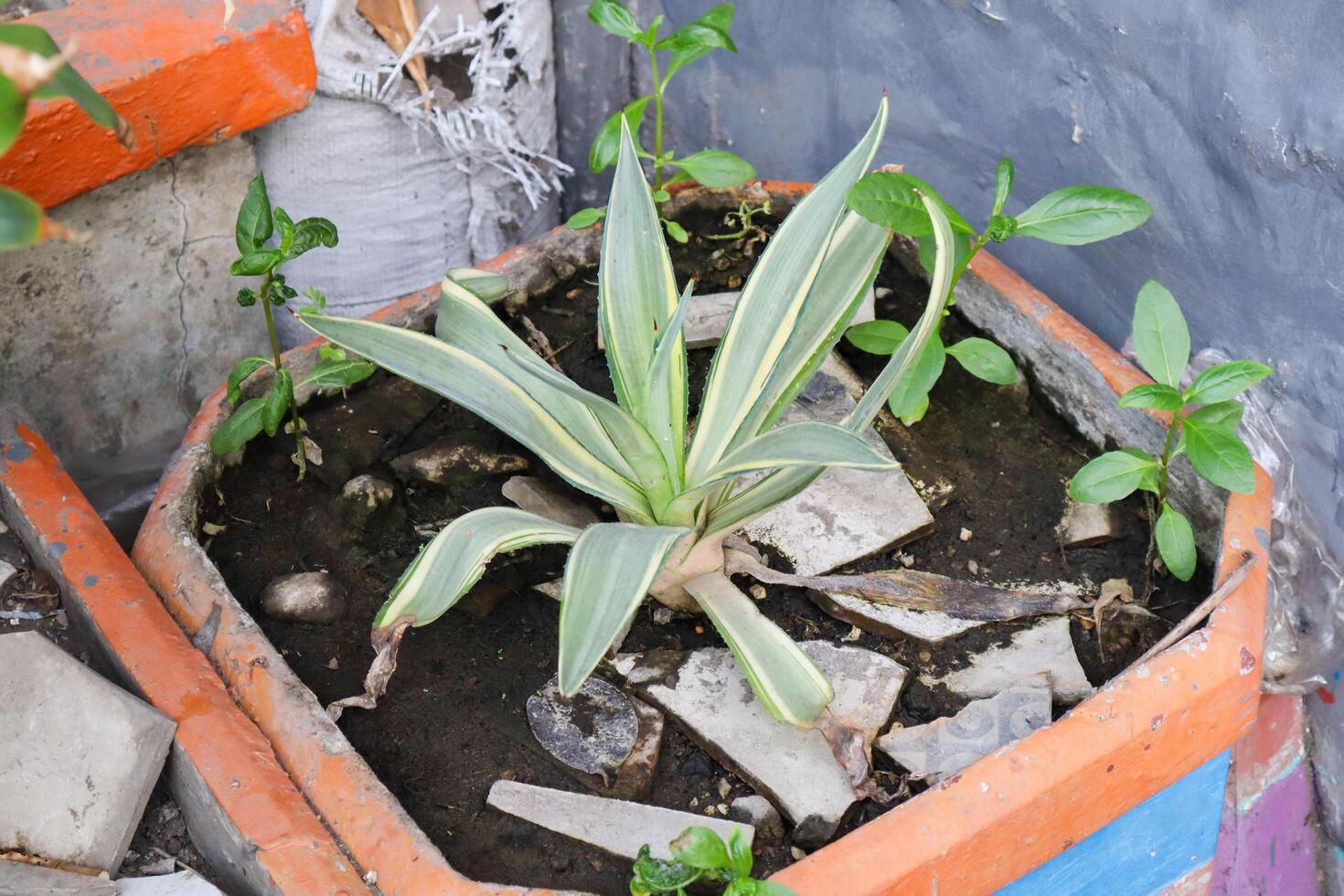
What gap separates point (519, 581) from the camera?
1307 mm

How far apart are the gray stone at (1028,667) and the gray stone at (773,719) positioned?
0.07 metres

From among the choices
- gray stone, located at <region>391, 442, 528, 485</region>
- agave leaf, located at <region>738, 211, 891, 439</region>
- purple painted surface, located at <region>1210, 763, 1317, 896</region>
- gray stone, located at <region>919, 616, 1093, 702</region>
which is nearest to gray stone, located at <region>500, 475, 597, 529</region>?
gray stone, located at <region>391, 442, 528, 485</region>

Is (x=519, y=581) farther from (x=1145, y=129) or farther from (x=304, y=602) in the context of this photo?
(x=1145, y=129)

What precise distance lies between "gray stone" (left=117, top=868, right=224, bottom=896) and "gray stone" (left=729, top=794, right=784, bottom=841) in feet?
1.51

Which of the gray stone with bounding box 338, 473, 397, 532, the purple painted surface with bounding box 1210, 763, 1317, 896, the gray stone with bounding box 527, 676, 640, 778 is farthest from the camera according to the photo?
the purple painted surface with bounding box 1210, 763, 1317, 896

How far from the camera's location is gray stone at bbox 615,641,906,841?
3.65ft

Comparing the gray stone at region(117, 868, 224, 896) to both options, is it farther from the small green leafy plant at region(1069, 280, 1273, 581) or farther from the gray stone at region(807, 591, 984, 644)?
the small green leafy plant at region(1069, 280, 1273, 581)

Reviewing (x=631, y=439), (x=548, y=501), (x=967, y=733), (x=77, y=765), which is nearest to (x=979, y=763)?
(x=967, y=733)

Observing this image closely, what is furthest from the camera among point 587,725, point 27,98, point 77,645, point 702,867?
point 77,645

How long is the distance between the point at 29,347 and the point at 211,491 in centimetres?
49

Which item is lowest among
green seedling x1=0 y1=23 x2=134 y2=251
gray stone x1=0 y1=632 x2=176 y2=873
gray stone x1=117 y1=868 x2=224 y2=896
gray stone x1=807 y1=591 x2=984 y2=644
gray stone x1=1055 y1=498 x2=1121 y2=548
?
gray stone x1=117 y1=868 x2=224 y2=896

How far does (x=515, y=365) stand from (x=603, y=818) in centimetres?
43

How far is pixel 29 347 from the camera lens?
1.65 metres

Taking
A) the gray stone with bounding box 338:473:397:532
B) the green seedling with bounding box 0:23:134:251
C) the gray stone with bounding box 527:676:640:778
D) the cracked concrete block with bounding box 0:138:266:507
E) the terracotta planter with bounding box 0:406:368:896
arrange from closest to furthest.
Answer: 1. the green seedling with bounding box 0:23:134:251
2. the terracotta planter with bounding box 0:406:368:896
3. the gray stone with bounding box 527:676:640:778
4. the gray stone with bounding box 338:473:397:532
5. the cracked concrete block with bounding box 0:138:266:507
